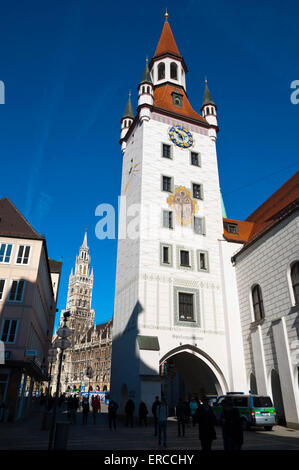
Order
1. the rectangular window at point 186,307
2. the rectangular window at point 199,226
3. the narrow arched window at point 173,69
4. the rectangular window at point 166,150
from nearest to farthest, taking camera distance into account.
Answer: the rectangular window at point 186,307, the rectangular window at point 199,226, the rectangular window at point 166,150, the narrow arched window at point 173,69

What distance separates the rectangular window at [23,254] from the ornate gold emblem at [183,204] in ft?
42.6

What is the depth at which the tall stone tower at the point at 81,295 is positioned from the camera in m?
141

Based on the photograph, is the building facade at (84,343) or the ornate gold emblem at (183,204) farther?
the building facade at (84,343)

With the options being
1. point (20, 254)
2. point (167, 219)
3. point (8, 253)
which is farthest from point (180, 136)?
point (8, 253)

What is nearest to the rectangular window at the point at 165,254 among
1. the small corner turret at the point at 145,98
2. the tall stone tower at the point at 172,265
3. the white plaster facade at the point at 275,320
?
the tall stone tower at the point at 172,265

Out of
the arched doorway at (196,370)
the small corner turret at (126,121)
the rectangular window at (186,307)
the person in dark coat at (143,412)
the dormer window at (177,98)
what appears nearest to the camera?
the person in dark coat at (143,412)

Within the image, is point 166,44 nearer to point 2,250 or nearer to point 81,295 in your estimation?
point 2,250

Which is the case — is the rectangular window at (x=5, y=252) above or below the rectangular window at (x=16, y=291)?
above

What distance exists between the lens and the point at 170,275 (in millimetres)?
28844

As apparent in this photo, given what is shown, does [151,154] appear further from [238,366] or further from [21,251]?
[238,366]

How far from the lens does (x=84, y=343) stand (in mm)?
121500

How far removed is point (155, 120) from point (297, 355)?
25.3m

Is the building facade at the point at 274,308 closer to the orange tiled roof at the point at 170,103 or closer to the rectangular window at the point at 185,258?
the rectangular window at the point at 185,258
